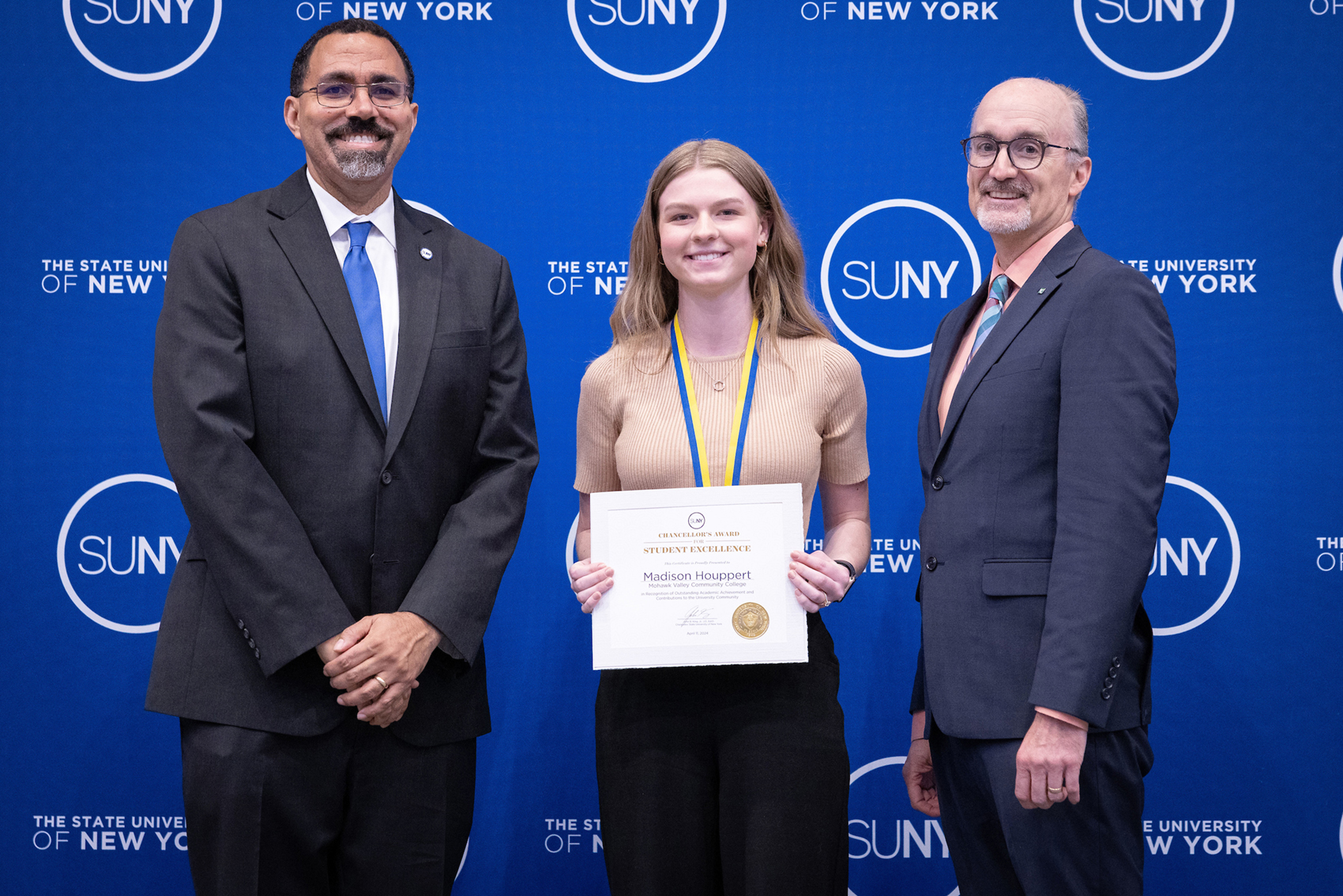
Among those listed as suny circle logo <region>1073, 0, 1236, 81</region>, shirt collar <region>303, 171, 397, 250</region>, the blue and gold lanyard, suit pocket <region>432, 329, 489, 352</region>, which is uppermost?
suny circle logo <region>1073, 0, 1236, 81</region>

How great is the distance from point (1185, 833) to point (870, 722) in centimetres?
108

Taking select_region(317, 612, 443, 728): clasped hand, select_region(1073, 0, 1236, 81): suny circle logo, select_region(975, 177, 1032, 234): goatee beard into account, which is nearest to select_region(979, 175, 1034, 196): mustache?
select_region(975, 177, 1032, 234): goatee beard

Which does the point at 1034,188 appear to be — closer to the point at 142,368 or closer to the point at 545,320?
the point at 545,320

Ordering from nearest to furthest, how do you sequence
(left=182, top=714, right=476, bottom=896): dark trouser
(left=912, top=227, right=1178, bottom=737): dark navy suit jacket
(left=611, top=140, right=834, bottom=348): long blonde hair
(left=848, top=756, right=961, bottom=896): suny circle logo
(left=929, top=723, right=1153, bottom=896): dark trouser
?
(left=912, top=227, right=1178, bottom=737): dark navy suit jacket
(left=929, top=723, right=1153, bottom=896): dark trouser
(left=182, top=714, right=476, bottom=896): dark trouser
(left=611, top=140, right=834, bottom=348): long blonde hair
(left=848, top=756, right=961, bottom=896): suny circle logo

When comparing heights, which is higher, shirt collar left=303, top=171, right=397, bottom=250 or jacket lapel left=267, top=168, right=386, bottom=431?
shirt collar left=303, top=171, right=397, bottom=250

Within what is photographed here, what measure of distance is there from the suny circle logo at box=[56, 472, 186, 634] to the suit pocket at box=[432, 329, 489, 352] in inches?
64.8

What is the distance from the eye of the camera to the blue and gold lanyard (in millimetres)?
2260

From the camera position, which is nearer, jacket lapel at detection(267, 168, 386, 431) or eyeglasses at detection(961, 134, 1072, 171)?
jacket lapel at detection(267, 168, 386, 431)

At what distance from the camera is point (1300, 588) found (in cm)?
334

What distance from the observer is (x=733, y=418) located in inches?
90.3

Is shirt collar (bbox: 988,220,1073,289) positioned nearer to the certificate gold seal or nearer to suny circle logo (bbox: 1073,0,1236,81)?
the certificate gold seal

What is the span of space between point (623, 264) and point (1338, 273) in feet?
7.65

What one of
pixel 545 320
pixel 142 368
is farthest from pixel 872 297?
pixel 142 368

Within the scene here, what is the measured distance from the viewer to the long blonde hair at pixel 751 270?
2393 millimetres
